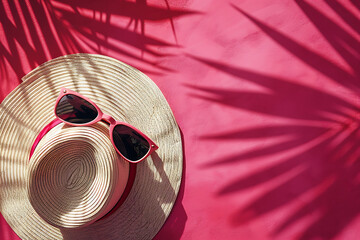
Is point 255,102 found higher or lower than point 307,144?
higher

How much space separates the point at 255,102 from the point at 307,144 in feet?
0.89

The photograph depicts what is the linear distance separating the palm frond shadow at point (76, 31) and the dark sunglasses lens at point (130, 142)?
367 millimetres

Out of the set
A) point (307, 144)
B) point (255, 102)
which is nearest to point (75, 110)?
point (255, 102)

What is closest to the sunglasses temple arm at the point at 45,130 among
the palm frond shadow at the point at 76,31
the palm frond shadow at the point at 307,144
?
the palm frond shadow at the point at 76,31

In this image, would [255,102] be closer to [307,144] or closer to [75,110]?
[307,144]

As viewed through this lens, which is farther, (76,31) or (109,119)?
(76,31)

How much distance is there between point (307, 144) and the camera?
1.53 m

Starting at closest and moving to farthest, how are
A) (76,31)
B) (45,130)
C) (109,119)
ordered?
(109,119), (45,130), (76,31)

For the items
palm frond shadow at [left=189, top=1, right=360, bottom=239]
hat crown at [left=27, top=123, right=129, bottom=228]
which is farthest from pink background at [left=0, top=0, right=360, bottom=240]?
hat crown at [left=27, top=123, right=129, bottom=228]

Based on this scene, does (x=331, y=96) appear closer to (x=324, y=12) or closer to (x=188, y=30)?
(x=324, y=12)

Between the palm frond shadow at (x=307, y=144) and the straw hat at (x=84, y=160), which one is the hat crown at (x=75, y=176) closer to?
the straw hat at (x=84, y=160)

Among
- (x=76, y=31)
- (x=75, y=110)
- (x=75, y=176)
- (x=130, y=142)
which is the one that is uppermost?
(x=76, y=31)

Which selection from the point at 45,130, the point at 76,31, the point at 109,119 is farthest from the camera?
the point at 76,31

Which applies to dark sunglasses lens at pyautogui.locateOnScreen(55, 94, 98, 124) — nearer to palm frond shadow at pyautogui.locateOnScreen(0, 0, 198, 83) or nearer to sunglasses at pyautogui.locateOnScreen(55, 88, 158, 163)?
sunglasses at pyautogui.locateOnScreen(55, 88, 158, 163)
